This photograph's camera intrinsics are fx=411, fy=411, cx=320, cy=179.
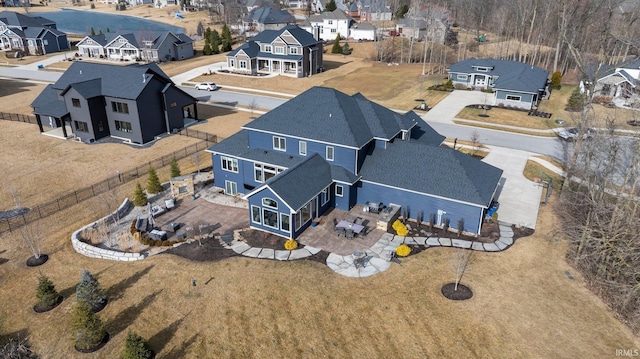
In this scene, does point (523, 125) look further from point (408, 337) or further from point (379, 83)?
point (408, 337)

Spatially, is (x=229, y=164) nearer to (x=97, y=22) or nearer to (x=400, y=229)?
(x=400, y=229)

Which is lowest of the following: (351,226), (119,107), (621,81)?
(351,226)

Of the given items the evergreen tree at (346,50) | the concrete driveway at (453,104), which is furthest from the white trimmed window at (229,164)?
the evergreen tree at (346,50)

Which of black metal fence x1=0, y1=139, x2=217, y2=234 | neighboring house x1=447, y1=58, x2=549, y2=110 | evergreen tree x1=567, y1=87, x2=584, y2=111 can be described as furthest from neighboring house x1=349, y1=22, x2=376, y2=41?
black metal fence x1=0, y1=139, x2=217, y2=234

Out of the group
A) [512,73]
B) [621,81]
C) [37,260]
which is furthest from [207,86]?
[621,81]

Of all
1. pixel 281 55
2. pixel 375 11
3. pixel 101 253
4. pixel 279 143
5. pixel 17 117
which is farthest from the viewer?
pixel 375 11

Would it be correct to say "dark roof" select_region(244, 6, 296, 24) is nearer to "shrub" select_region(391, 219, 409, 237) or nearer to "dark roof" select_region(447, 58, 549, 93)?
"dark roof" select_region(447, 58, 549, 93)
